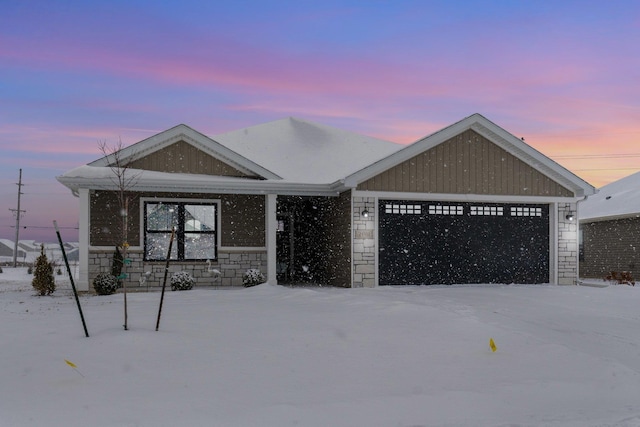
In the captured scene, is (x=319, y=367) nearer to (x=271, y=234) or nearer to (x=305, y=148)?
(x=271, y=234)

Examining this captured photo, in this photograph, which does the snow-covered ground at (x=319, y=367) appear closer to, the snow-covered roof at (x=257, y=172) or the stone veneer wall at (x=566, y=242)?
the snow-covered roof at (x=257, y=172)

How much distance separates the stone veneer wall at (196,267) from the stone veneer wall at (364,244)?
2.64 m

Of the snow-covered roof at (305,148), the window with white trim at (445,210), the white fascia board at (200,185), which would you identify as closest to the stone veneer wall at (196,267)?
the white fascia board at (200,185)

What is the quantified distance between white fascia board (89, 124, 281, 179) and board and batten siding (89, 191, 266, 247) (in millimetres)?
892

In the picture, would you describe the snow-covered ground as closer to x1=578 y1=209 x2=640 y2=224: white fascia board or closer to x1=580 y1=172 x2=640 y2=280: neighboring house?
x1=578 y1=209 x2=640 y2=224: white fascia board

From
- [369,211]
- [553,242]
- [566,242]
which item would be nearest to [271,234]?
[369,211]

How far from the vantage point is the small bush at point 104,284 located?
14.5 meters

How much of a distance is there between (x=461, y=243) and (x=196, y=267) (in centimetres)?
783

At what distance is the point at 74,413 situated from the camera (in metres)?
5.29

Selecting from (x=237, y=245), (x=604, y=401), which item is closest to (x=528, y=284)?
(x=237, y=245)

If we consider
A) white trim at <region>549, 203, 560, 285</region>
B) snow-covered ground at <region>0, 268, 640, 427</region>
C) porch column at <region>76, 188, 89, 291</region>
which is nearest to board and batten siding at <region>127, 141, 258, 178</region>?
porch column at <region>76, 188, 89, 291</region>

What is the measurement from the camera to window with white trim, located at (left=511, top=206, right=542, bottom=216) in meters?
17.7

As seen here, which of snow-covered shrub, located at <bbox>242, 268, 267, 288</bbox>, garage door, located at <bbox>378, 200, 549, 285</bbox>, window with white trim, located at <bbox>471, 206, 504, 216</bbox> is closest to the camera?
snow-covered shrub, located at <bbox>242, 268, 267, 288</bbox>

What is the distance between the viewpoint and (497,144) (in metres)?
17.3
